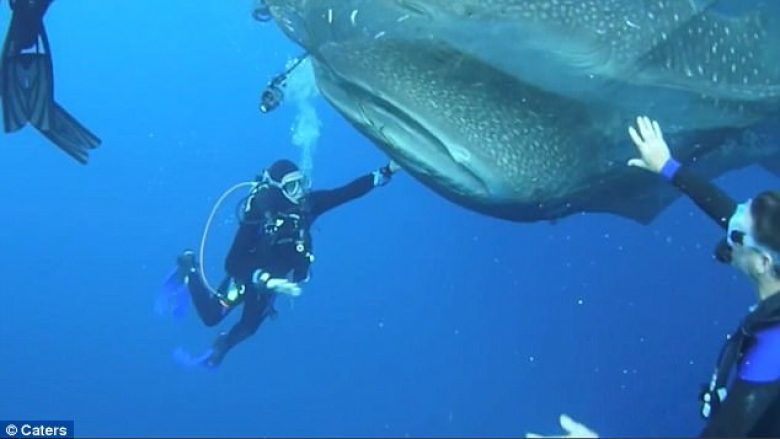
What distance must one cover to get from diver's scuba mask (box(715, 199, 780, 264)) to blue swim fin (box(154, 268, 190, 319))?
27.0ft

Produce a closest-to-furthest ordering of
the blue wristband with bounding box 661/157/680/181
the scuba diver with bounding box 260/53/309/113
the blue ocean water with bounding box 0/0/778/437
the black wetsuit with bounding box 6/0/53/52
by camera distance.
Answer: the blue wristband with bounding box 661/157/680/181
the black wetsuit with bounding box 6/0/53/52
the scuba diver with bounding box 260/53/309/113
the blue ocean water with bounding box 0/0/778/437

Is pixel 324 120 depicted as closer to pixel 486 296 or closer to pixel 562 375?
pixel 486 296

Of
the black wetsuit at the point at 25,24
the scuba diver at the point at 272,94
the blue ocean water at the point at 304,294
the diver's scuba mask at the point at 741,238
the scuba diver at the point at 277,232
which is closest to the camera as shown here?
the diver's scuba mask at the point at 741,238

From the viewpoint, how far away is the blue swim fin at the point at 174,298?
35.8 feet

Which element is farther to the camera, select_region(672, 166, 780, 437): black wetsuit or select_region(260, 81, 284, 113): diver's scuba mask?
select_region(260, 81, 284, 113): diver's scuba mask

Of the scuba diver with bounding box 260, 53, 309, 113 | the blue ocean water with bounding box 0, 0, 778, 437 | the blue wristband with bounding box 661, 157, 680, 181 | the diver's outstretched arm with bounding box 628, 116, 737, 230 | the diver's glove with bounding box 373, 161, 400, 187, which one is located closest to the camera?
the diver's outstretched arm with bounding box 628, 116, 737, 230

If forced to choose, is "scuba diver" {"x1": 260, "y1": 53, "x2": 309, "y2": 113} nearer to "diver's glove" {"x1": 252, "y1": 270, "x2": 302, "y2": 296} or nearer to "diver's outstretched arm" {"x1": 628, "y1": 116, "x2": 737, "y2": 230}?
"diver's glove" {"x1": 252, "y1": 270, "x2": 302, "y2": 296}

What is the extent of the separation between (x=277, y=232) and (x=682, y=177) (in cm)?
539

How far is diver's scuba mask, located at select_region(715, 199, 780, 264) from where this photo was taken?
3.62m

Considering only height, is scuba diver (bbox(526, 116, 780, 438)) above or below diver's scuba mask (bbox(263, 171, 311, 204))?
below

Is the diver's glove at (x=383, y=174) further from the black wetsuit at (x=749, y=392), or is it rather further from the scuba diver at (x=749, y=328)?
the black wetsuit at (x=749, y=392)

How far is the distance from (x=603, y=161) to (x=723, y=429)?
267 centimetres

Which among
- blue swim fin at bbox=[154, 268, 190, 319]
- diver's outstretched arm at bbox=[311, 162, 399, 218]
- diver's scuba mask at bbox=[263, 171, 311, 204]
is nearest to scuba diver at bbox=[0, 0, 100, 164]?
diver's scuba mask at bbox=[263, 171, 311, 204]

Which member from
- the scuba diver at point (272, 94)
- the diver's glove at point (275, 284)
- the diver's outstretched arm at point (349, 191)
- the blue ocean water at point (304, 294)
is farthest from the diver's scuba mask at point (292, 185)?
the blue ocean water at point (304, 294)
